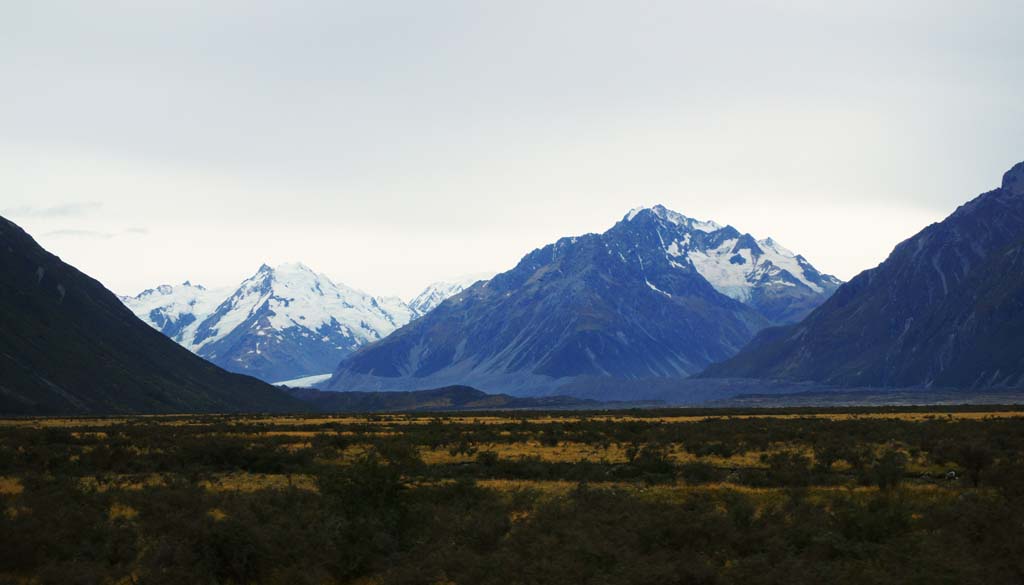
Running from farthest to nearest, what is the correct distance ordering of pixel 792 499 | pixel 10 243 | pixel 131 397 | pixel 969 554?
pixel 10 243
pixel 131 397
pixel 792 499
pixel 969 554

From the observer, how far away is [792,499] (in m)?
35.1

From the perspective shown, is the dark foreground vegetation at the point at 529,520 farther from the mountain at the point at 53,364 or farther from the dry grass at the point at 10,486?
the mountain at the point at 53,364

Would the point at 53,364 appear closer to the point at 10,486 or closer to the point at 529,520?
the point at 10,486

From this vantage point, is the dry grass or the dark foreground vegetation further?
the dry grass

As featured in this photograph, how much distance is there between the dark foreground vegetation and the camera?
80.7 ft

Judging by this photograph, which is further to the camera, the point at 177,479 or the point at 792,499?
the point at 177,479

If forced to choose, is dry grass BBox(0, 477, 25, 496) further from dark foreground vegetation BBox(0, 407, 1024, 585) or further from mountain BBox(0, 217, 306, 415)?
mountain BBox(0, 217, 306, 415)

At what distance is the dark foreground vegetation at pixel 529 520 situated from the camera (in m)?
24.6

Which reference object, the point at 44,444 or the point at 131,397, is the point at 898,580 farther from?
the point at 131,397

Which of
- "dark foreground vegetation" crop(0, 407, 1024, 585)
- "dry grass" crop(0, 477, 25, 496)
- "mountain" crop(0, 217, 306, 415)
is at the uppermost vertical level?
"mountain" crop(0, 217, 306, 415)

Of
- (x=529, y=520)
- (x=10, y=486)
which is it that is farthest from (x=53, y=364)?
(x=529, y=520)

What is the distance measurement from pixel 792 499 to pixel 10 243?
652 feet

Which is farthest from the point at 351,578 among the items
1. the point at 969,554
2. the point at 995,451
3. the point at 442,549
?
the point at 995,451

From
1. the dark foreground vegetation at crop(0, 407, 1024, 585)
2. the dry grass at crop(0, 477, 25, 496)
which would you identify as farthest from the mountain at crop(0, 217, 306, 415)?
the dark foreground vegetation at crop(0, 407, 1024, 585)
